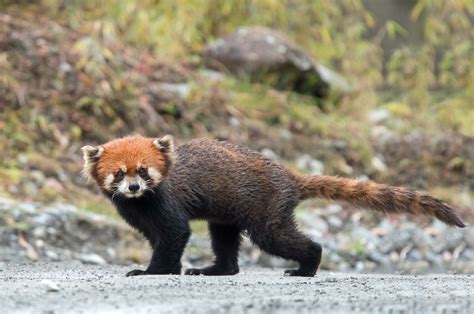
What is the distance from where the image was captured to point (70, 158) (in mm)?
12148

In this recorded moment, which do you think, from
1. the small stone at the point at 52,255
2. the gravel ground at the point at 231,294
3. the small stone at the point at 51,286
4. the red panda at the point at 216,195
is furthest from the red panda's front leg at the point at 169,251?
the small stone at the point at 52,255

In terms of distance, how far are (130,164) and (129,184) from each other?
0.59 feet

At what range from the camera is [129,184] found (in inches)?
296

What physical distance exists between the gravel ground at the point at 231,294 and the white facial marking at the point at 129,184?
61cm

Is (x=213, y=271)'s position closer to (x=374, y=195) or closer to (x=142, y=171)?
(x=142, y=171)

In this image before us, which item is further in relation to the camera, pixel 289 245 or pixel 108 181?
pixel 289 245

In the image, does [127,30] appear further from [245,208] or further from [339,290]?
[339,290]

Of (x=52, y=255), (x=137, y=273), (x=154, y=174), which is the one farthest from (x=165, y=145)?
(x=52, y=255)

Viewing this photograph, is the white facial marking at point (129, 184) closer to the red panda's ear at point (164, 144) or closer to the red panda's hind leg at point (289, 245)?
the red panda's ear at point (164, 144)

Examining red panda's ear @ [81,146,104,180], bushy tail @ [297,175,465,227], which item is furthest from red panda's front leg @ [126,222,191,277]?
bushy tail @ [297,175,465,227]

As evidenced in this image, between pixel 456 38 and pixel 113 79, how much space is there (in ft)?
21.8

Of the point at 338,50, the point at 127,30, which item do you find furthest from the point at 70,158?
the point at 338,50

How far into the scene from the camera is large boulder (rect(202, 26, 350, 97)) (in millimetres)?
14648

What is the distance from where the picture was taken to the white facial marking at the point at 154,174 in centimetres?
773
